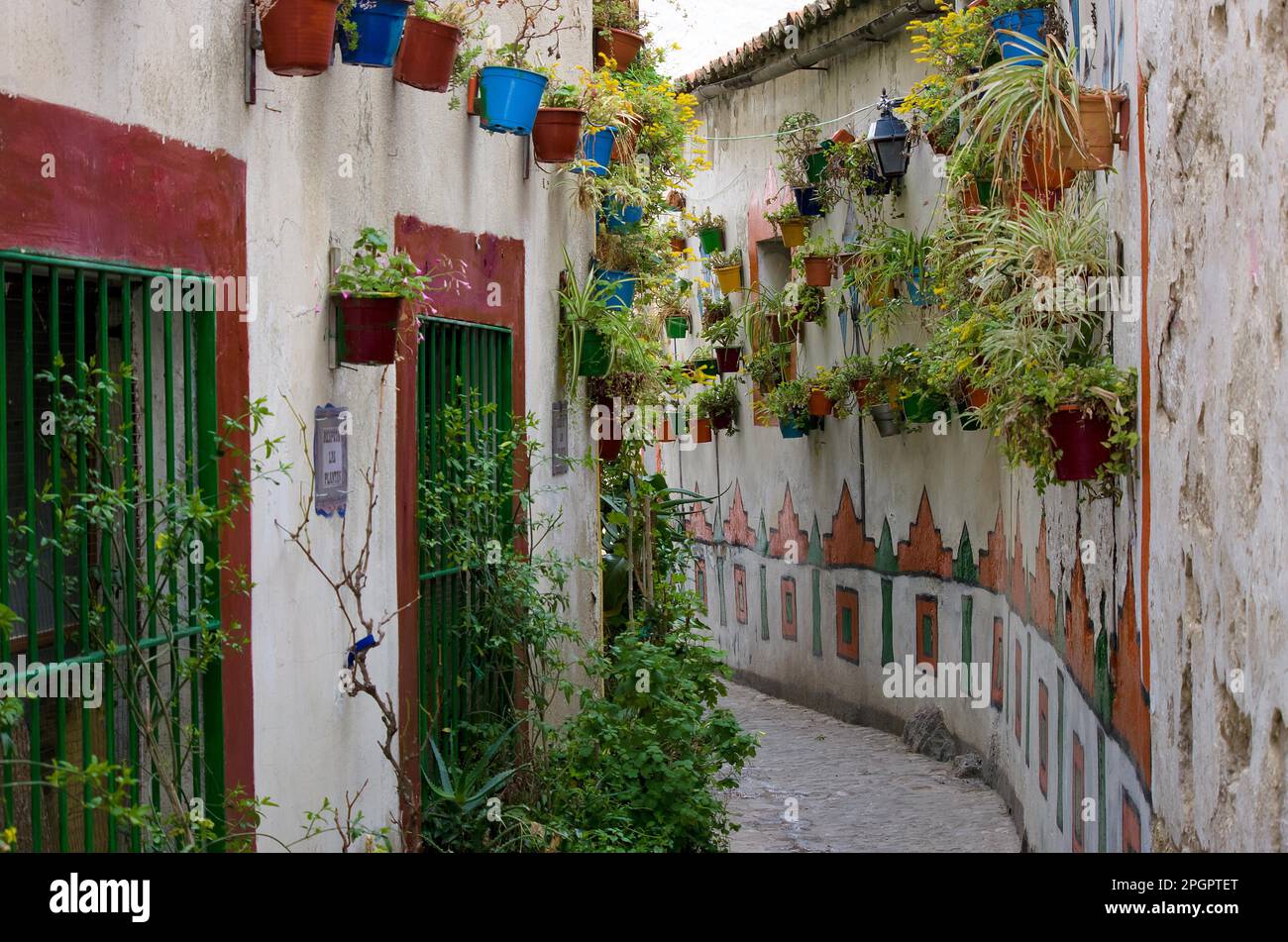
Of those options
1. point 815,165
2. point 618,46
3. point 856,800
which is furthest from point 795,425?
point 618,46

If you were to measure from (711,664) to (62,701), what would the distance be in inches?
198

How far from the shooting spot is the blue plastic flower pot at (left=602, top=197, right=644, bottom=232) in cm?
880

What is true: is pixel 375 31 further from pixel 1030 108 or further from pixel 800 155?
pixel 800 155

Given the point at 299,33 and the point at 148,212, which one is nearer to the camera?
the point at 148,212

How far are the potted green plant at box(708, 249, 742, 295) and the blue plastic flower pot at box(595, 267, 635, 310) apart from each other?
6.27 metres

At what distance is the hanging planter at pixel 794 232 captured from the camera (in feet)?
44.1

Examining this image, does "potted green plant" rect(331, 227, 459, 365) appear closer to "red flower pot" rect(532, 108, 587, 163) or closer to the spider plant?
the spider plant

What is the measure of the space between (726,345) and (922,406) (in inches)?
196

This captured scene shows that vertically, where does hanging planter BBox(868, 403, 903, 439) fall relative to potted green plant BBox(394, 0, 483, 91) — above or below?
below

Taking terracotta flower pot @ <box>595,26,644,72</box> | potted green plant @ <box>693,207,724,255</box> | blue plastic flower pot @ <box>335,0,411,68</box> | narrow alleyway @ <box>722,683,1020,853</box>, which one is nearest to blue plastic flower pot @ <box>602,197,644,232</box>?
terracotta flower pot @ <box>595,26,644,72</box>

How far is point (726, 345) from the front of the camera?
50.3ft

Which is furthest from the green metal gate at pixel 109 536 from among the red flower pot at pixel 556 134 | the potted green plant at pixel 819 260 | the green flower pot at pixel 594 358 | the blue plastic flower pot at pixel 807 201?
the blue plastic flower pot at pixel 807 201

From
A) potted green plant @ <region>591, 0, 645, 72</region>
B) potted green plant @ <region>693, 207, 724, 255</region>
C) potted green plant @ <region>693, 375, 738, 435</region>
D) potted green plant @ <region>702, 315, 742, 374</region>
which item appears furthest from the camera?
potted green plant @ <region>693, 207, 724, 255</region>
